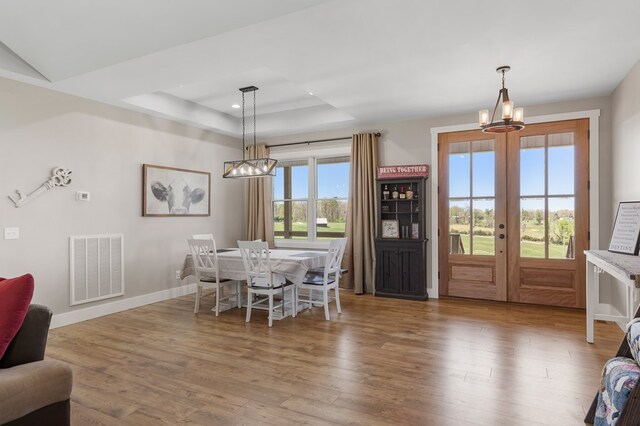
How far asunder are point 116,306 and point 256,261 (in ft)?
6.58

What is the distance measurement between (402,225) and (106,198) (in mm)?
4118

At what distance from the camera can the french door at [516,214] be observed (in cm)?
481

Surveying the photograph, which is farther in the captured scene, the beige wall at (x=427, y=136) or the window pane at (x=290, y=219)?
the window pane at (x=290, y=219)

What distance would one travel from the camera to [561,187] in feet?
16.0

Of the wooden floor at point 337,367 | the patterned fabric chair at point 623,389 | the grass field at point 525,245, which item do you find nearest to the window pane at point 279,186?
the wooden floor at point 337,367

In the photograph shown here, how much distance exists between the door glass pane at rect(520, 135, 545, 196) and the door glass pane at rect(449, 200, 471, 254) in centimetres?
→ 77

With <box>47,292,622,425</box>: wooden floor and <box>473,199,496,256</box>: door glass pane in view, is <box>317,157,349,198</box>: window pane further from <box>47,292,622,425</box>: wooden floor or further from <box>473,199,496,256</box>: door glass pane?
<box>47,292,622,425</box>: wooden floor

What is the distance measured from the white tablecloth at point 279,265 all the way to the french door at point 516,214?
222 cm

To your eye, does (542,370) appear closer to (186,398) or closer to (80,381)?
(186,398)

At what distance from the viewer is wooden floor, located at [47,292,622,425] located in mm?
2311

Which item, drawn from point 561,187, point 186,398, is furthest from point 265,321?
point 561,187

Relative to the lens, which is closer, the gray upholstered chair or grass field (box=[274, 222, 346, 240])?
the gray upholstered chair

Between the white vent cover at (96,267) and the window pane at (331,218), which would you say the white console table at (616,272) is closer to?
the window pane at (331,218)

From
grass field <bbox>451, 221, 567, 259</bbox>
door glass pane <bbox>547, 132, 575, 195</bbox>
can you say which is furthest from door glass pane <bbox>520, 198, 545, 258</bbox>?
door glass pane <bbox>547, 132, 575, 195</bbox>
